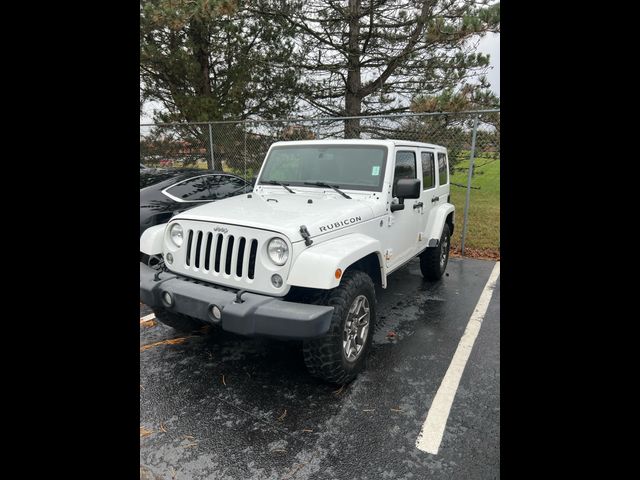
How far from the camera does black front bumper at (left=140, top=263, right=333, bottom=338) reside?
262cm

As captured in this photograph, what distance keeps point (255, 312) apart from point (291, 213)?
99 centimetres

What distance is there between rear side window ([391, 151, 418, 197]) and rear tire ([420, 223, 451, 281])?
1212 mm

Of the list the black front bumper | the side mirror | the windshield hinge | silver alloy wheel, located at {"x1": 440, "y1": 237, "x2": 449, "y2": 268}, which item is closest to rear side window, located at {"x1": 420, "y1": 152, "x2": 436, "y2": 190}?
silver alloy wheel, located at {"x1": 440, "y1": 237, "x2": 449, "y2": 268}

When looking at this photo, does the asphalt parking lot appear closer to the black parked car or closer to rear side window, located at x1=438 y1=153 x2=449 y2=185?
the black parked car

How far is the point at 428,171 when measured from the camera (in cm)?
509

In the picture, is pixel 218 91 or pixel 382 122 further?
pixel 218 91

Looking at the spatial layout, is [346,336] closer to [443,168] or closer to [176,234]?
[176,234]

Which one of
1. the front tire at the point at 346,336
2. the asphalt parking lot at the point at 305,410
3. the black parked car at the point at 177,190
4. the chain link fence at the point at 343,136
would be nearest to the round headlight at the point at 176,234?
the asphalt parking lot at the point at 305,410
